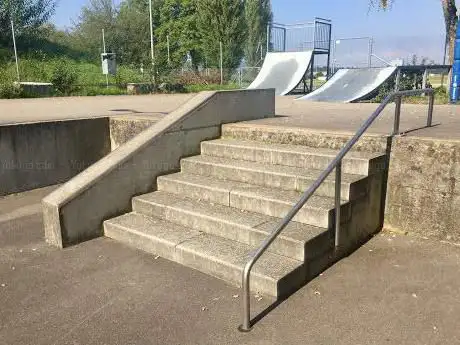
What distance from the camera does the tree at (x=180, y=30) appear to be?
4200 cm

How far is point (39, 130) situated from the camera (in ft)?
22.0

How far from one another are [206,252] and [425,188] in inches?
96.0

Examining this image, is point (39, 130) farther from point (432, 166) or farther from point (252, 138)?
point (432, 166)

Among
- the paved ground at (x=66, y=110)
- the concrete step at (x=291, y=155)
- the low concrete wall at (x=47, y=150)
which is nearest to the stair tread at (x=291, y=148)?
the concrete step at (x=291, y=155)

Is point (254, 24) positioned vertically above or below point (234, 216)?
above

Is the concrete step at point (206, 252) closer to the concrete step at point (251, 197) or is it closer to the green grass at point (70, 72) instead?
the concrete step at point (251, 197)

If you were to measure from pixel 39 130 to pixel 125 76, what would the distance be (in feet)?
54.6

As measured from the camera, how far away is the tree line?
29.5 m

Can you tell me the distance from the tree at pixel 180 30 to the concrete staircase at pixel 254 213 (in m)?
37.0

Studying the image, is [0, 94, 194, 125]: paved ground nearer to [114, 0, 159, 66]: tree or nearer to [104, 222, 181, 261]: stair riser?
[104, 222, 181, 261]: stair riser

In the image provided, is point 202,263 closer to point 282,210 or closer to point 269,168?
point 282,210

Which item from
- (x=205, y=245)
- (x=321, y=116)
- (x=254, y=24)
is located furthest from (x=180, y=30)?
(x=205, y=245)

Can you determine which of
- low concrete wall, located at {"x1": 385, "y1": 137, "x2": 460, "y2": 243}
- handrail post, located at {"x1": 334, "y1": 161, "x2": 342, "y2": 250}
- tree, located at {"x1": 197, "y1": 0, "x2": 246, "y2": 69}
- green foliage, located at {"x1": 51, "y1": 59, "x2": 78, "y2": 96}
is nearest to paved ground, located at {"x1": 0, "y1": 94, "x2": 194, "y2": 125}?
green foliage, located at {"x1": 51, "y1": 59, "x2": 78, "y2": 96}

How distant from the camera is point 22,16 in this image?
28828 mm
